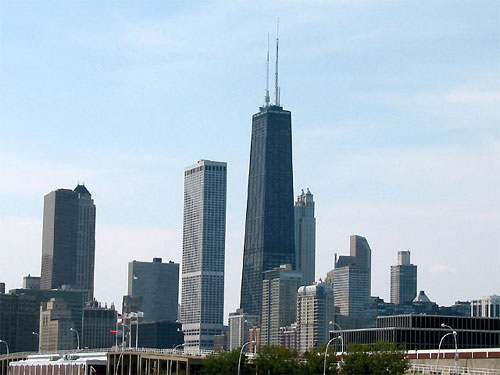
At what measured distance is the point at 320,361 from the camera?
15975 cm

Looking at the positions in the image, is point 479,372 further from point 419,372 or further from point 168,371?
point 168,371

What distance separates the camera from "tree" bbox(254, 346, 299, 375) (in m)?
163

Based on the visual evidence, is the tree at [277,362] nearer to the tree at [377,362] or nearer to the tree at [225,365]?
the tree at [225,365]

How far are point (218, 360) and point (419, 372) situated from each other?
103 feet

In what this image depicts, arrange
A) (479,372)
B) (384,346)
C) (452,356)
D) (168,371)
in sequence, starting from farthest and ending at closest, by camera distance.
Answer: (168,371), (452,356), (384,346), (479,372)

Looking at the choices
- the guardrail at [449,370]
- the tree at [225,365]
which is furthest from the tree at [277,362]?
the guardrail at [449,370]

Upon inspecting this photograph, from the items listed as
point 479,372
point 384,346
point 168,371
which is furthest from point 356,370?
point 168,371

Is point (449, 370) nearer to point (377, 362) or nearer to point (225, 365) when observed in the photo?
point (377, 362)

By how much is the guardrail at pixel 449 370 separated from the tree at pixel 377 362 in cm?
366

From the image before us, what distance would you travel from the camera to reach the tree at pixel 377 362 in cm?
Result: 15100

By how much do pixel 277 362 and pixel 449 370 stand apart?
88.3 ft

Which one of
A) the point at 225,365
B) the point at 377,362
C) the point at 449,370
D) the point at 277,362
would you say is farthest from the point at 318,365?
the point at 449,370

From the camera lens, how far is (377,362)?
152375 millimetres

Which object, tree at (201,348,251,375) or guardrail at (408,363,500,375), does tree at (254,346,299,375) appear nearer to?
tree at (201,348,251,375)
